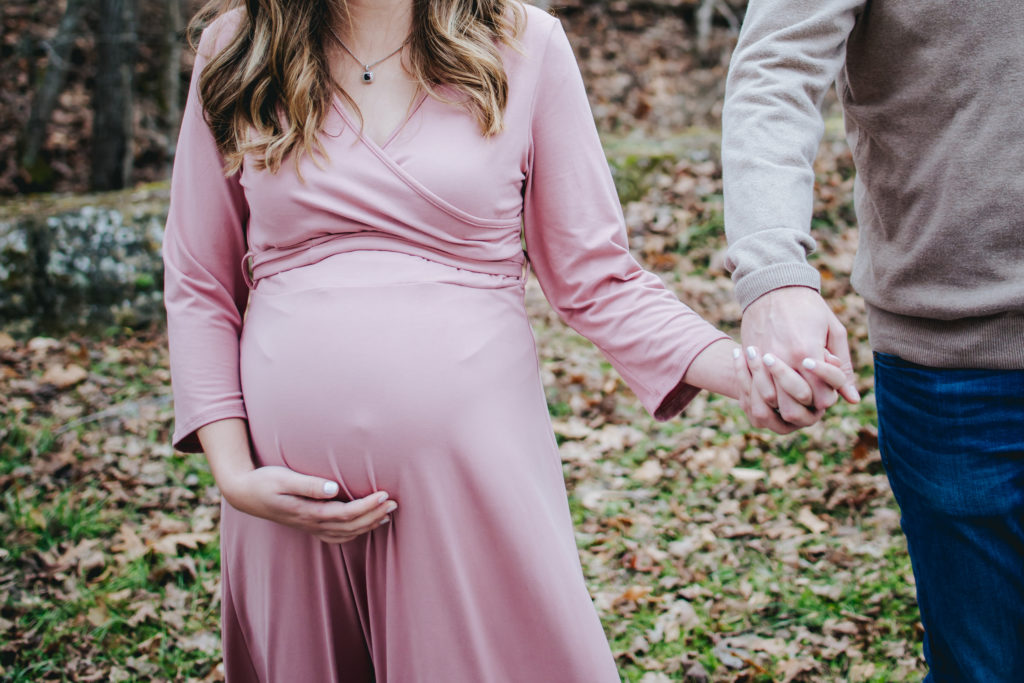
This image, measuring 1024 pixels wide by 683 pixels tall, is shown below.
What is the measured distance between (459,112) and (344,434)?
68 centimetres

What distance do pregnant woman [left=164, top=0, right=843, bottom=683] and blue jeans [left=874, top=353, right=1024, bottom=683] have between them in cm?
41

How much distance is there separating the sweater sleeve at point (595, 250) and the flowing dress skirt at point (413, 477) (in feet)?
0.59

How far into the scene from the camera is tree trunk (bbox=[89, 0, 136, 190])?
6781 millimetres

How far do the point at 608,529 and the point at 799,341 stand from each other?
275 cm

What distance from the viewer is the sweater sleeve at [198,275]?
1.80 m

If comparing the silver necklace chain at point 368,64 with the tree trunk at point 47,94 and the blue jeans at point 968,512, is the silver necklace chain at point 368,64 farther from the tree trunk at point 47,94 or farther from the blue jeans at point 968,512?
the tree trunk at point 47,94

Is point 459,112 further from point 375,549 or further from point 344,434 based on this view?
point 375,549

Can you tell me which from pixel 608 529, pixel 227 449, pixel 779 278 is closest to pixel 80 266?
pixel 608 529

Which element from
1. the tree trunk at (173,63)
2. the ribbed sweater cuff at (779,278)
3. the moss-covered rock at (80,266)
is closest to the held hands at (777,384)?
the ribbed sweater cuff at (779,278)

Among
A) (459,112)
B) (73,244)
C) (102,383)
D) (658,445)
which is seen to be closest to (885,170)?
(459,112)

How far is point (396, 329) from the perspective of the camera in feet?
5.31

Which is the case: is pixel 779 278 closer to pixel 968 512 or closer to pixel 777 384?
pixel 777 384

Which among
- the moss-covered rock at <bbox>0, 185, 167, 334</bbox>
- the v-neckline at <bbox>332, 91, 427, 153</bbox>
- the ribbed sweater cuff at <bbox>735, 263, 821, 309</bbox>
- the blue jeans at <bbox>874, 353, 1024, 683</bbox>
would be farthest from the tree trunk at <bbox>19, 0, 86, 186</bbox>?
the blue jeans at <bbox>874, 353, 1024, 683</bbox>

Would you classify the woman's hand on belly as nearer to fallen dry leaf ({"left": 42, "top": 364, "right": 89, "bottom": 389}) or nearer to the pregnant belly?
the pregnant belly
